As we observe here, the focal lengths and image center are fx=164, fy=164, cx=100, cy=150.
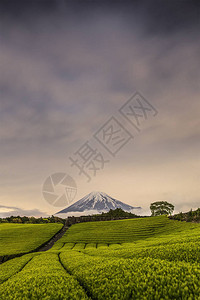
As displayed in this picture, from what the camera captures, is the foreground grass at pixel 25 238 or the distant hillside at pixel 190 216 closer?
the foreground grass at pixel 25 238

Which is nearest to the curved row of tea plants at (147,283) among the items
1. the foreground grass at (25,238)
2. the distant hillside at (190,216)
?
the foreground grass at (25,238)

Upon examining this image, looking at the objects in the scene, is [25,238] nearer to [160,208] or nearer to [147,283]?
[147,283]

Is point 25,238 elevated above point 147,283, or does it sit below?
below

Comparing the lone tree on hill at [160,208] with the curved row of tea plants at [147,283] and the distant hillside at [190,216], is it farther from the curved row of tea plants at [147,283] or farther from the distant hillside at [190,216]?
the curved row of tea plants at [147,283]

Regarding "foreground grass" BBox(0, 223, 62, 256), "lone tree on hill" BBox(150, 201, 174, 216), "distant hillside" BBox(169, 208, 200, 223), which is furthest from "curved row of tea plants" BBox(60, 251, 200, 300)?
"lone tree on hill" BBox(150, 201, 174, 216)

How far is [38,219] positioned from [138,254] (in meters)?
84.5

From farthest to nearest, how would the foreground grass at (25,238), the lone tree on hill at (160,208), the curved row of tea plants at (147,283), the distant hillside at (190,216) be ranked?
the lone tree on hill at (160,208), the distant hillside at (190,216), the foreground grass at (25,238), the curved row of tea plants at (147,283)

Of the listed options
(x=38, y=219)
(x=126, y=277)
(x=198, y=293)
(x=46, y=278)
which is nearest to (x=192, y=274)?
(x=198, y=293)

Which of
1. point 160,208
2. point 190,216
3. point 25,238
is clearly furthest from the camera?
point 160,208

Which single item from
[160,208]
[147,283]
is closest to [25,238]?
[147,283]

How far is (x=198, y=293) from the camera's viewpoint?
13.3 feet

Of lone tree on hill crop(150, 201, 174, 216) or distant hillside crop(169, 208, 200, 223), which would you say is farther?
lone tree on hill crop(150, 201, 174, 216)

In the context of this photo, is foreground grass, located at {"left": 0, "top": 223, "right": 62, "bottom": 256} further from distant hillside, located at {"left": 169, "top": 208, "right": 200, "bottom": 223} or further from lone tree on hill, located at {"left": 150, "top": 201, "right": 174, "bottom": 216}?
lone tree on hill, located at {"left": 150, "top": 201, "right": 174, "bottom": 216}

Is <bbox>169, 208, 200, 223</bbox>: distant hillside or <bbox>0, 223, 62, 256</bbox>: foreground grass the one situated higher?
<bbox>169, 208, 200, 223</bbox>: distant hillside
